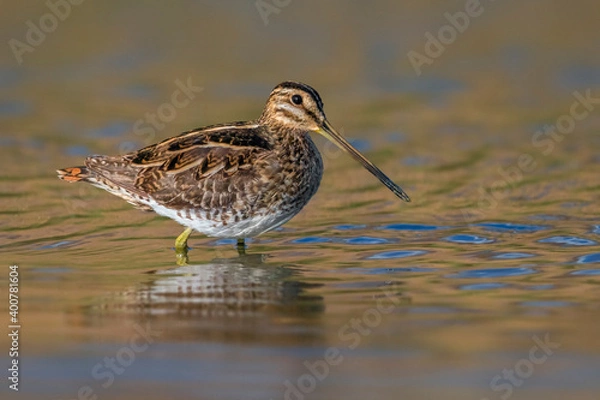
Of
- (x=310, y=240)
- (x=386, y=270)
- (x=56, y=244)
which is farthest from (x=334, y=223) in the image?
(x=56, y=244)

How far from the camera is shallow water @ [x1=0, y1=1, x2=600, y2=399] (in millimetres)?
8055

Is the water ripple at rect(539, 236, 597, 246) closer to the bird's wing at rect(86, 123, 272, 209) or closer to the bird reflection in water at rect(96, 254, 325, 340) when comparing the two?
the bird reflection in water at rect(96, 254, 325, 340)

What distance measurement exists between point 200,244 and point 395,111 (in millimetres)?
6212

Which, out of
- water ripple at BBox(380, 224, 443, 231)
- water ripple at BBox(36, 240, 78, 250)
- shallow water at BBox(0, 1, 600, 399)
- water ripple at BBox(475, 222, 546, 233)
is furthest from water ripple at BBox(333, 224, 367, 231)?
water ripple at BBox(36, 240, 78, 250)

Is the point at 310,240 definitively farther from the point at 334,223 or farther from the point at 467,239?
the point at 467,239

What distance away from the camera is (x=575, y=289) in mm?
9805

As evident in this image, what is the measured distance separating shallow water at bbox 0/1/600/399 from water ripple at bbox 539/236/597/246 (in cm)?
5

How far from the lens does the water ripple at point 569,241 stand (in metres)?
11.4

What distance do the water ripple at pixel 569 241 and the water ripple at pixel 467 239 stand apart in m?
0.52

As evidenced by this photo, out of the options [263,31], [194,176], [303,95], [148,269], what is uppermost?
[263,31]

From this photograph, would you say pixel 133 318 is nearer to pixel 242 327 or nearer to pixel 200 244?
pixel 242 327

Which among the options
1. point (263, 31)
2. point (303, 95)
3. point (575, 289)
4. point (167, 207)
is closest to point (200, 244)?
point (167, 207)

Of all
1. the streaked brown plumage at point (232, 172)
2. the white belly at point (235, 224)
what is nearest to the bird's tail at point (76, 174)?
the streaked brown plumage at point (232, 172)

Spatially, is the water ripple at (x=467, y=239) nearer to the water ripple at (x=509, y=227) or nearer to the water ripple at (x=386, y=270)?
the water ripple at (x=509, y=227)
